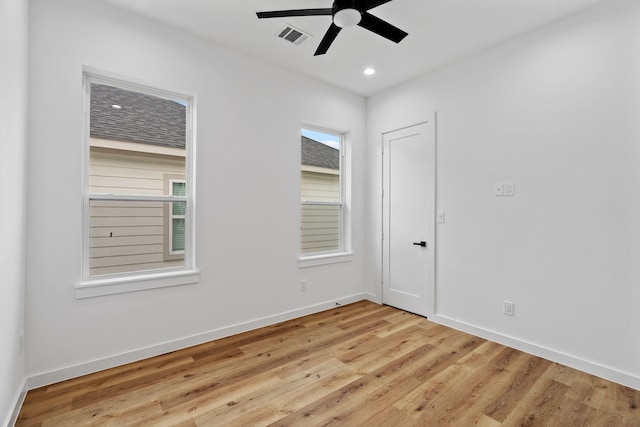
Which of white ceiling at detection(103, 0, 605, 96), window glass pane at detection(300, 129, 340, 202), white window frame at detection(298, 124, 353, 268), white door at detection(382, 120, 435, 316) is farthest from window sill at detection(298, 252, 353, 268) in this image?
white ceiling at detection(103, 0, 605, 96)

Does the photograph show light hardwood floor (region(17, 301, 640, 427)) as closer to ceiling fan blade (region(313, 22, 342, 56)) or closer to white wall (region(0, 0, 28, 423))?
white wall (region(0, 0, 28, 423))

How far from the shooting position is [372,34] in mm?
2799

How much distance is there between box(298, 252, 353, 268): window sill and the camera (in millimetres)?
3650

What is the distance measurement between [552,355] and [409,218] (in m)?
1.86

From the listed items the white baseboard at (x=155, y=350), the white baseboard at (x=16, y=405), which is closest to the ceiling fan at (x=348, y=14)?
the white baseboard at (x=155, y=350)

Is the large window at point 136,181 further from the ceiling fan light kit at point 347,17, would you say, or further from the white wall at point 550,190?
the white wall at point 550,190

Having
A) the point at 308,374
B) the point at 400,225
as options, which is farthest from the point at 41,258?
the point at 400,225

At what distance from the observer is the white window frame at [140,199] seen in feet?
7.88

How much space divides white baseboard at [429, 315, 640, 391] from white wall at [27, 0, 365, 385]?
1.44 m

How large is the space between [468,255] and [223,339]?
8.60ft

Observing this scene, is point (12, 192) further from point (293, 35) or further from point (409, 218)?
point (409, 218)

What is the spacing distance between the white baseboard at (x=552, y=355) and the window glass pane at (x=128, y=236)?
294 centimetres

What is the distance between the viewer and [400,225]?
12.7 feet

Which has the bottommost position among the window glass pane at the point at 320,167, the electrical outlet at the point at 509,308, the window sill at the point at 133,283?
the electrical outlet at the point at 509,308
